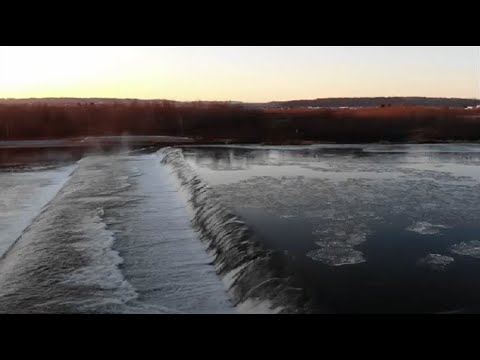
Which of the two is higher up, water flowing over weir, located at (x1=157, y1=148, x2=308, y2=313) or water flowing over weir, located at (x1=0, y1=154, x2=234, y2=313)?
water flowing over weir, located at (x1=157, y1=148, x2=308, y2=313)

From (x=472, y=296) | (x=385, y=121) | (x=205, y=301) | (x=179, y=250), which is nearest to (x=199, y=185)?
(x=179, y=250)

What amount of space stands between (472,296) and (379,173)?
24.8ft

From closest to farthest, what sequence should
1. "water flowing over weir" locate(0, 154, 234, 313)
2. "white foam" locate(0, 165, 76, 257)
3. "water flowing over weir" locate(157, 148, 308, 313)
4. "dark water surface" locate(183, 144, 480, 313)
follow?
"water flowing over weir" locate(157, 148, 308, 313) → "dark water surface" locate(183, 144, 480, 313) → "water flowing over weir" locate(0, 154, 234, 313) → "white foam" locate(0, 165, 76, 257)

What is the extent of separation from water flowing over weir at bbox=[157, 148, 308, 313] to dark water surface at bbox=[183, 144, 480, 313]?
211mm

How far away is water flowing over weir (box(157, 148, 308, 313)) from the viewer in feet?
13.1

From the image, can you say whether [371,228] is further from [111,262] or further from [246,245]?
[111,262]

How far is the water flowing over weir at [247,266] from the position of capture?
399 cm

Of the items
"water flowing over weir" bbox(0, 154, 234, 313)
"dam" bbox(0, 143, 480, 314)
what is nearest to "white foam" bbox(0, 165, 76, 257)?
"dam" bbox(0, 143, 480, 314)

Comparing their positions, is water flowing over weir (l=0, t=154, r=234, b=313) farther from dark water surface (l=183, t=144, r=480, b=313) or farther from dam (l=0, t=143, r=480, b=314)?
dark water surface (l=183, t=144, r=480, b=313)

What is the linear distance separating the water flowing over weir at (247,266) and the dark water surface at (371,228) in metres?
0.21

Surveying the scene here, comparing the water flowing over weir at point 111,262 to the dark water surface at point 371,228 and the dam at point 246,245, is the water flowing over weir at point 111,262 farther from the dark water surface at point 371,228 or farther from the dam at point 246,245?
the dark water surface at point 371,228

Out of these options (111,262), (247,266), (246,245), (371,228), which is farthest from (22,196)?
(371,228)

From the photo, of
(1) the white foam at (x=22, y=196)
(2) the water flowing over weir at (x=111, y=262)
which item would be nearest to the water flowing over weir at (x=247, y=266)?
(2) the water flowing over weir at (x=111, y=262)
